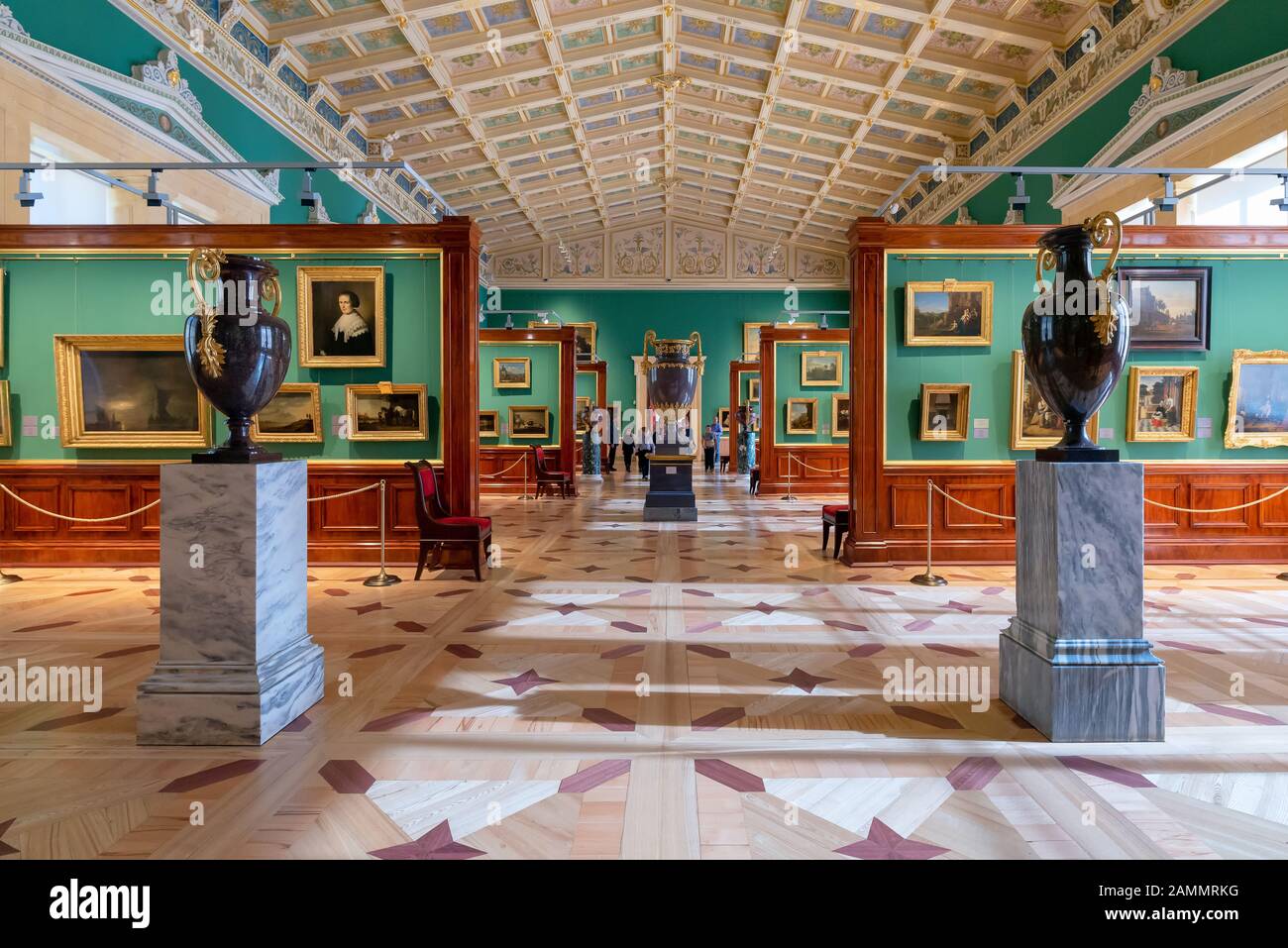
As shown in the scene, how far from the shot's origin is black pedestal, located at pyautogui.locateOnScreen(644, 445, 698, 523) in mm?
11555

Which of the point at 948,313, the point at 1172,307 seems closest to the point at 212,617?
the point at 948,313

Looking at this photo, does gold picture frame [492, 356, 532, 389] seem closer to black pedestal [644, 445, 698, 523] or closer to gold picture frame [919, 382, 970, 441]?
black pedestal [644, 445, 698, 523]

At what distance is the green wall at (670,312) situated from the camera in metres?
26.4

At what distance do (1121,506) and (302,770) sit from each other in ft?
12.1

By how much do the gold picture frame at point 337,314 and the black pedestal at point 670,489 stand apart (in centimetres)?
500

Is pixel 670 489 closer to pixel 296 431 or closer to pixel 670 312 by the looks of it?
pixel 296 431

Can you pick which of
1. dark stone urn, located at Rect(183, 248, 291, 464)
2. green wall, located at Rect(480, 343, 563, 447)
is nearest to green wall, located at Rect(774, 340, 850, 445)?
green wall, located at Rect(480, 343, 563, 447)

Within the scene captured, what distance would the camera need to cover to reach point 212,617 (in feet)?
11.0

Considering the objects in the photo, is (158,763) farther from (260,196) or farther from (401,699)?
(260,196)

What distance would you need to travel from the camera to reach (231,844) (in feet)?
7.93

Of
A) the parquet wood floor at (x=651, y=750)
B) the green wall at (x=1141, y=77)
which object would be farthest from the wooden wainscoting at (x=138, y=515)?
the green wall at (x=1141, y=77)

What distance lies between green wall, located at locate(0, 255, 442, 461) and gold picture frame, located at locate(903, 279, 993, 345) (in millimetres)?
5026

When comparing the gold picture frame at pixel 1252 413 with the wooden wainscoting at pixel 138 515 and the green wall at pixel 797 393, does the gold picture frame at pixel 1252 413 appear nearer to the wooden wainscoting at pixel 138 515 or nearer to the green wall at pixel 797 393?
the wooden wainscoting at pixel 138 515

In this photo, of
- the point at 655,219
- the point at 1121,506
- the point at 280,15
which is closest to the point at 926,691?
the point at 1121,506
